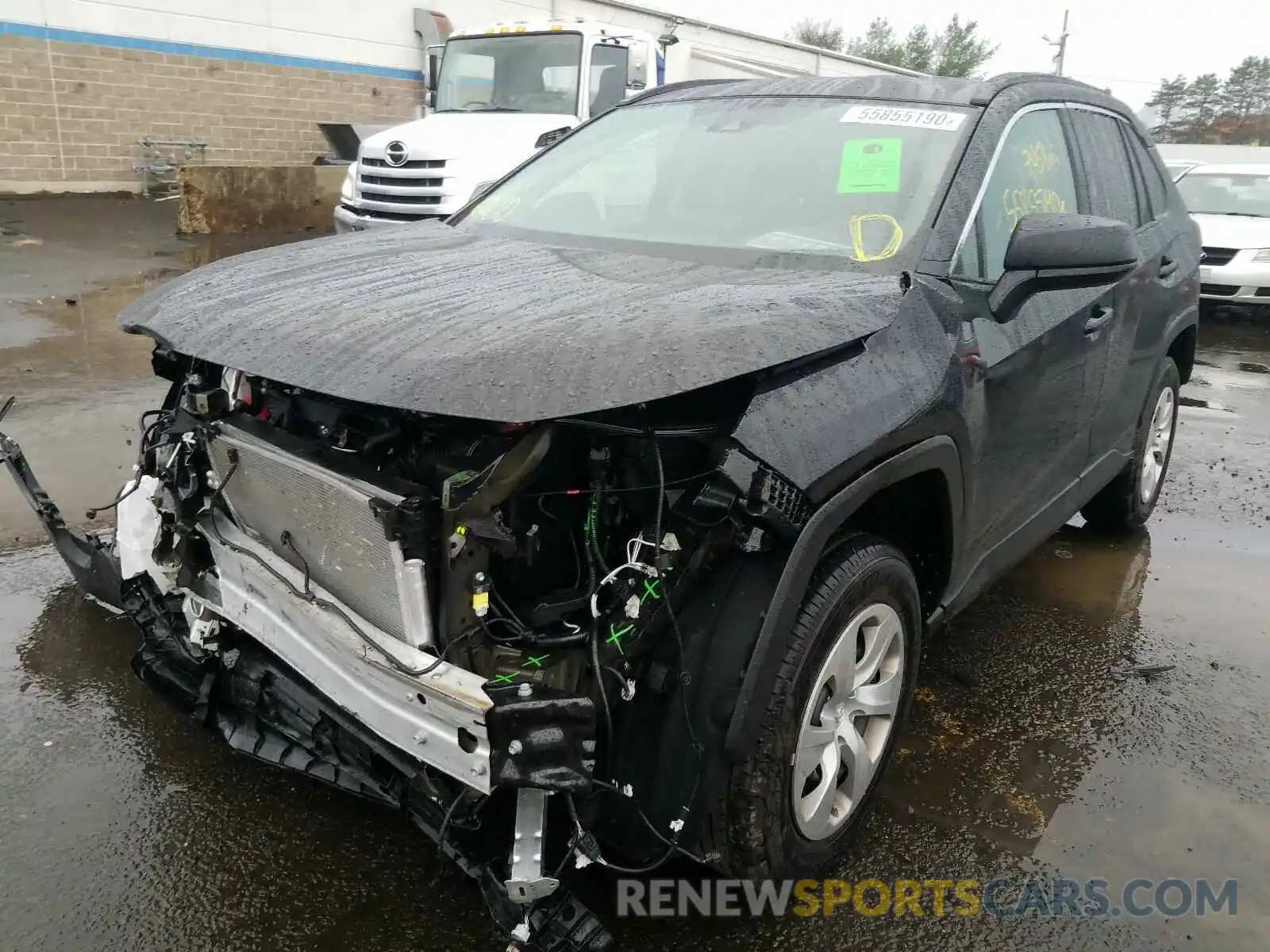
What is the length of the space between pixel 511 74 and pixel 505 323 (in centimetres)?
933

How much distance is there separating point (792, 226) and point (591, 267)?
65cm

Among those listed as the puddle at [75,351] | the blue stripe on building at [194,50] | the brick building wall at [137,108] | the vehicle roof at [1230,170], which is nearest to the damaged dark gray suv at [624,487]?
the puddle at [75,351]

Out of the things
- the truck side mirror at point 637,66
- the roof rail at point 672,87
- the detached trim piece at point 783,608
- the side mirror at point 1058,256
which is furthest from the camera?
the truck side mirror at point 637,66

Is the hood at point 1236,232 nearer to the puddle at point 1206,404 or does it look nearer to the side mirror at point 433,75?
the puddle at point 1206,404

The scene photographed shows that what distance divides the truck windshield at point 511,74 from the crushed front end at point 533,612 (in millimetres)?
8762

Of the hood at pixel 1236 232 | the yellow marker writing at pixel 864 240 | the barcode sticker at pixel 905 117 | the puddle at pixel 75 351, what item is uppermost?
the barcode sticker at pixel 905 117

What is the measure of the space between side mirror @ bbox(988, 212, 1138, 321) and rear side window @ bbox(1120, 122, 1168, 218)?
160 cm

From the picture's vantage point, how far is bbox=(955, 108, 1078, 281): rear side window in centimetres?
279

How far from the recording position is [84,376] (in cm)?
640

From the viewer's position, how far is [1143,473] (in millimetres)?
4516

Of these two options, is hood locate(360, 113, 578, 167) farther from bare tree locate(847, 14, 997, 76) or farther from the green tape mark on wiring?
bare tree locate(847, 14, 997, 76)

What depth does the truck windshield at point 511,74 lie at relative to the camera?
1013cm

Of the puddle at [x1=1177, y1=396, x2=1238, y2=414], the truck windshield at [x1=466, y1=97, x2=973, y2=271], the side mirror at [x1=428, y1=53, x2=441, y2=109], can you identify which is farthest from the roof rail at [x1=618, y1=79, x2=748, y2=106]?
the side mirror at [x1=428, y1=53, x2=441, y2=109]

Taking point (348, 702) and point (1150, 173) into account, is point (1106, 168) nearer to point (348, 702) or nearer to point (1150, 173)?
point (1150, 173)
